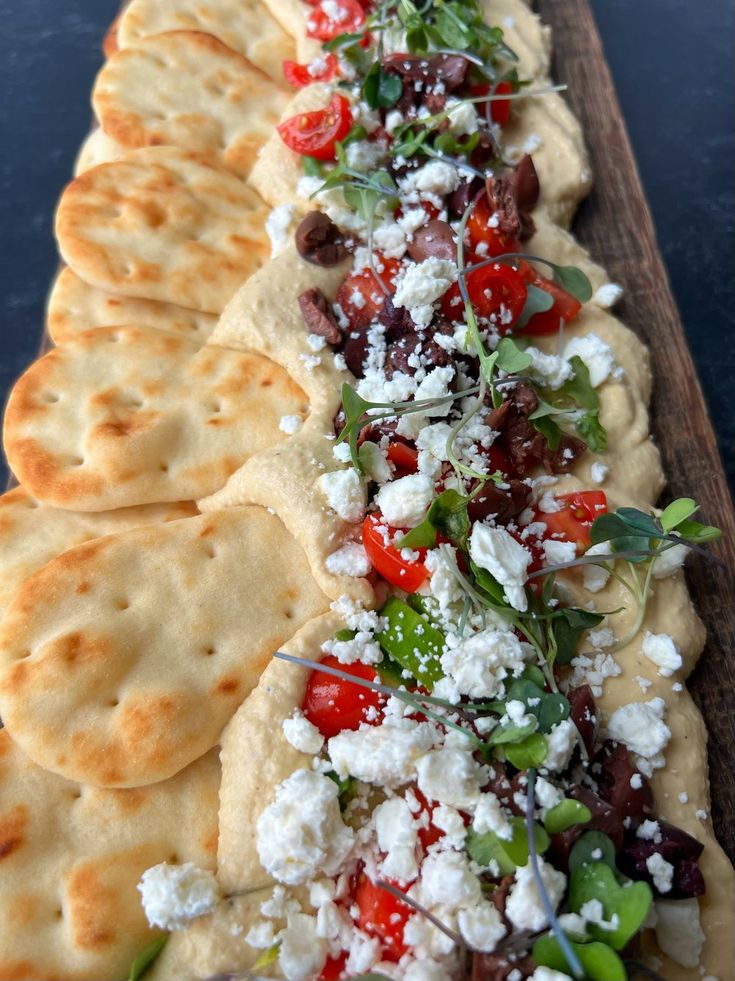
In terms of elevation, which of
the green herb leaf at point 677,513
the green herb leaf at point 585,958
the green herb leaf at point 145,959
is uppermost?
the green herb leaf at point 677,513

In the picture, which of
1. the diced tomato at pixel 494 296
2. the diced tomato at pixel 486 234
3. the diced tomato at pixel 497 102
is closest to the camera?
the diced tomato at pixel 494 296

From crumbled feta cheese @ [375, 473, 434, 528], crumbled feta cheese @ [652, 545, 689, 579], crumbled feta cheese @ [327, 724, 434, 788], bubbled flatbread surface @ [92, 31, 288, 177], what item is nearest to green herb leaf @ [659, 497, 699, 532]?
crumbled feta cheese @ [652, 545, 689, 579]

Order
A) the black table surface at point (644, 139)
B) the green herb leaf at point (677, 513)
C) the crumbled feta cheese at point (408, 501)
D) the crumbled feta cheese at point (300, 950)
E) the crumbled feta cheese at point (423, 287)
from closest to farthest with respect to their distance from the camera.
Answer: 1. the crumbled feta cheese at point (300, 950)
2. the crumbled feta cheese at point (408, 501)
3. the green herb leaf at point (677, 513)
4. the crumbled feta cheese at point (423, 287)
5. the black table surface at point (644, 139)

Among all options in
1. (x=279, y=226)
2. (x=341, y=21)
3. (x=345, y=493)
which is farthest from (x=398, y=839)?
(x=341, y=21)

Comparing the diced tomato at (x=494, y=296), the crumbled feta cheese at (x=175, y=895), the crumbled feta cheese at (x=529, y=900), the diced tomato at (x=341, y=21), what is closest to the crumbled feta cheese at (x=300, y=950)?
the crumbled feta cheese at (x=175, y=895)

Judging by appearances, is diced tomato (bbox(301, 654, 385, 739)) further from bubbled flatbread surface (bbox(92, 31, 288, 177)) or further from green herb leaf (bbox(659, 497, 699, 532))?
bubbled flatbread surface (bbox(92, 31, 288, 177))

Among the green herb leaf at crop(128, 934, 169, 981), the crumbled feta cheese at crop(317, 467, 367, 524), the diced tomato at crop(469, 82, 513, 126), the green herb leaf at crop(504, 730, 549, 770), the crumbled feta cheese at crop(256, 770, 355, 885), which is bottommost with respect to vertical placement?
the green herb leaf at crop(128, 934, 169, 981)

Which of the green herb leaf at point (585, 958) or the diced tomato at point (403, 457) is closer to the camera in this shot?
the green herb leaf at point (585, 958)

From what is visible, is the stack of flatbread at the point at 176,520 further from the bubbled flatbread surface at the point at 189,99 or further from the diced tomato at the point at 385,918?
the diced tomato at the point at 385,918
